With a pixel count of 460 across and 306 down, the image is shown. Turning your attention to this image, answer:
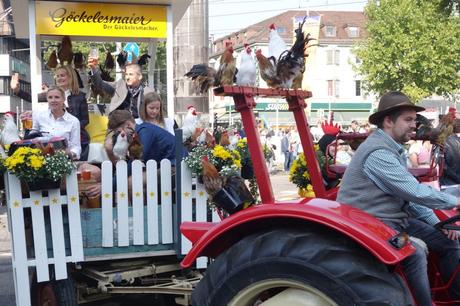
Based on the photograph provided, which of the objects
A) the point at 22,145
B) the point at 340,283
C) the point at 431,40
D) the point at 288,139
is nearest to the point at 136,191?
the point at 22,145

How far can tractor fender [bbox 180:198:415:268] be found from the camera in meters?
2.99

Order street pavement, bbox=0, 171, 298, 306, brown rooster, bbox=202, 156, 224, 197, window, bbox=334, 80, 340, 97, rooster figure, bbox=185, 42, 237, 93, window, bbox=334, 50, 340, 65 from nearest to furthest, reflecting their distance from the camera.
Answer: rooster figure, bbox=185, 42, 237, 93
brown rooster, bbox=202, 156, 224, 197
street pavement, bbox=0, 171, 298, 306
window, bbox=334, 80, 340, 97
window, bbox=334, 50, 340, 65

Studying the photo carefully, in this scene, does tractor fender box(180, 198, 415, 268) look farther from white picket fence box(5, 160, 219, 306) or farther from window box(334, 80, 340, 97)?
window box(334, 80, 340, 97)

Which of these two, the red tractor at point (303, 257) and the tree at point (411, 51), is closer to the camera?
the red tractor at point (303, 257)

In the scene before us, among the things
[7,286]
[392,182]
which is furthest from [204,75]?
[7,286]

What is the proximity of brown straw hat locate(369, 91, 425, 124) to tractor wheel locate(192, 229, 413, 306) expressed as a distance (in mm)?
875

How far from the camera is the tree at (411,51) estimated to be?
41.7 m

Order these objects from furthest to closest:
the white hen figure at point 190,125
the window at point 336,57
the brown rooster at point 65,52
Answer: the window at point 336,57
the brown rooster at point 65,52
the white hen figure at point 190,125

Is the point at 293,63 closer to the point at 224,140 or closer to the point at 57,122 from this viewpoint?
the point at 224,140

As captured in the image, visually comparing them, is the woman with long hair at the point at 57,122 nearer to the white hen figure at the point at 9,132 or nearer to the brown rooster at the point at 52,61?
the white hen figure at the point at 9,132

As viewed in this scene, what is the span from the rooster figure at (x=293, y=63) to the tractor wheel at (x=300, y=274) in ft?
3.71

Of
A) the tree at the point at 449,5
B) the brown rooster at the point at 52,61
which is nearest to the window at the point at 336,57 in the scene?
the tree at the point at 449,5

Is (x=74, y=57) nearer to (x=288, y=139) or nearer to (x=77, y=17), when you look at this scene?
(x=77, y=17)

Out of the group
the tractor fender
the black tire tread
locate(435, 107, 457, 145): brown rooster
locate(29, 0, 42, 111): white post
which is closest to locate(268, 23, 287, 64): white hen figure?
the tractor fender
